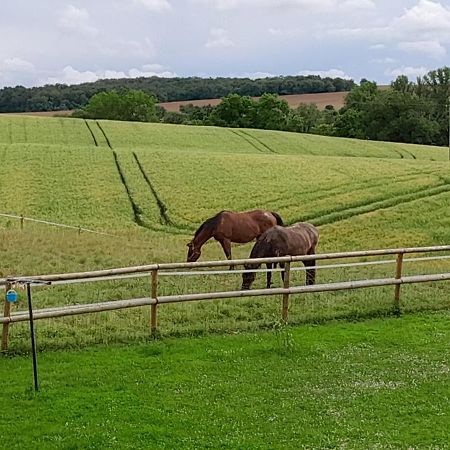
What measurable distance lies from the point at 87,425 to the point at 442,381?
13.0ft

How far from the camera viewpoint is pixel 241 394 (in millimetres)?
7184

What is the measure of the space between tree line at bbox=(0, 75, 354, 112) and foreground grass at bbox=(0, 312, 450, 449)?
84390 millimetres

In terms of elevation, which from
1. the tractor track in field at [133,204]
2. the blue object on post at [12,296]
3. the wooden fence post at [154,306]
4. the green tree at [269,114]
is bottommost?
the tractor track in field at [133,204]

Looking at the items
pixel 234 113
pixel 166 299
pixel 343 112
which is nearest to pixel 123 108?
pixel 234 113

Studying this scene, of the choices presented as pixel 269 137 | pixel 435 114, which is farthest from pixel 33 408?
pixel 435 114

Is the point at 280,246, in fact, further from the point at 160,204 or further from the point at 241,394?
the point at 160,204

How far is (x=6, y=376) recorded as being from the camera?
7.59m

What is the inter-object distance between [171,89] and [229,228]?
302ft

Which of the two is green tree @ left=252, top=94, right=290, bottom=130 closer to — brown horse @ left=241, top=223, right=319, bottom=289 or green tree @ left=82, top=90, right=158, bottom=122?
green tree @ left=82, top=90, right=158, bottom=122

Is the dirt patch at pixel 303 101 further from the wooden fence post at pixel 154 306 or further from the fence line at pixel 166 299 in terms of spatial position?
the wooden fence post at pixel 154 306

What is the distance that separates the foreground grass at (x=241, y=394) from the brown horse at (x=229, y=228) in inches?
247

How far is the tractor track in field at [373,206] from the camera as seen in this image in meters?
24.7

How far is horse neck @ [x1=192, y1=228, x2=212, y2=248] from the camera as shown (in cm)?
1548

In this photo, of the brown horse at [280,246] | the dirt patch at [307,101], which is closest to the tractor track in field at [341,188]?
the brown horse at [280,246]
